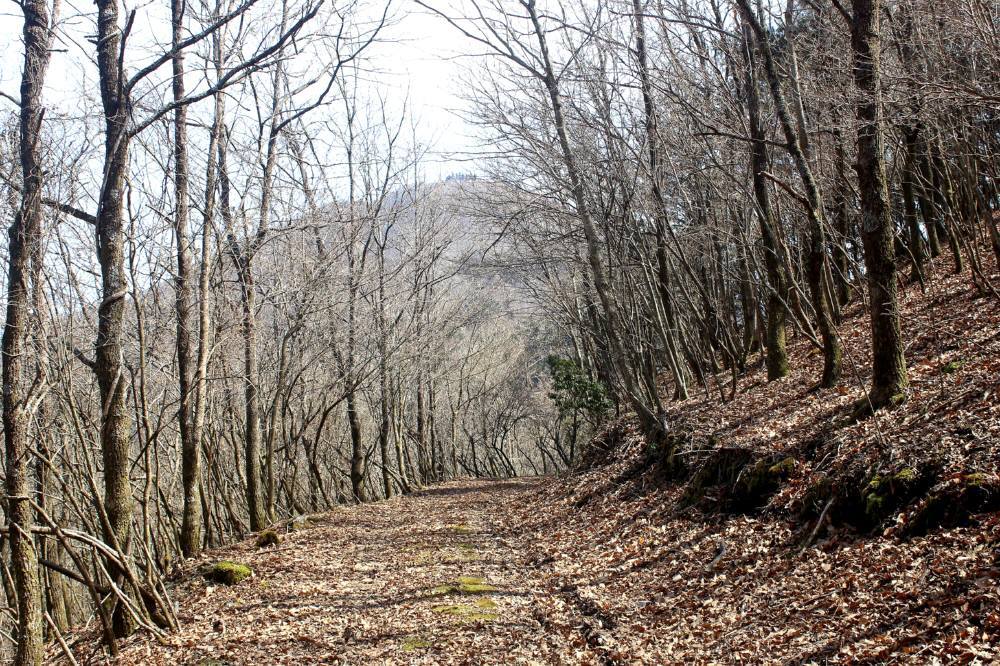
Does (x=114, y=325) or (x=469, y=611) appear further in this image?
(x=469, y=611)

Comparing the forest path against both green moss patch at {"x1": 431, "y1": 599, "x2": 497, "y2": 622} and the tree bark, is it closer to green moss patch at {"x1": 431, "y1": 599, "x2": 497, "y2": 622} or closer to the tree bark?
green moss patch at {"x1": 431, "y1": 599, "x2": 497, "y2": 622}

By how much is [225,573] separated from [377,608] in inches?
83.8

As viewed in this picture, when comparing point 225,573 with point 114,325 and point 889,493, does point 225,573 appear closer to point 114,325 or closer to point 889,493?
point 114,325

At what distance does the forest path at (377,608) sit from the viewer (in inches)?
225

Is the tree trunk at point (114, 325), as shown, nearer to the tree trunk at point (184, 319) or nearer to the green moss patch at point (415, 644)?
the tree trunk at point (184, 319)

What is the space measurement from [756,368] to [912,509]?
9.13m

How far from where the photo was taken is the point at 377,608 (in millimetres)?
7031

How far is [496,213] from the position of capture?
15.4 meters

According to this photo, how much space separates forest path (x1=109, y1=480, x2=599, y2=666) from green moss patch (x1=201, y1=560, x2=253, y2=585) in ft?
0.37

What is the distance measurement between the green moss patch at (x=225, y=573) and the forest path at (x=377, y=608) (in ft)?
0.37

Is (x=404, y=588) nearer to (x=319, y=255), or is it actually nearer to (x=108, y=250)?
(x=108, y=250)

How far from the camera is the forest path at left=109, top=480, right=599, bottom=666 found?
Answer: 5723 mm

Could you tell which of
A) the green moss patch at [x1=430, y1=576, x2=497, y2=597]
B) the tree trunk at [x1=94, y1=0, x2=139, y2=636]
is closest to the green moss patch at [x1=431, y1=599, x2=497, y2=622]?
the green moss patch at [x1=430, y1=576, x2=497, y2=597]

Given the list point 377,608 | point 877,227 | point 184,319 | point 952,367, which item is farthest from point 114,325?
point 952,367
